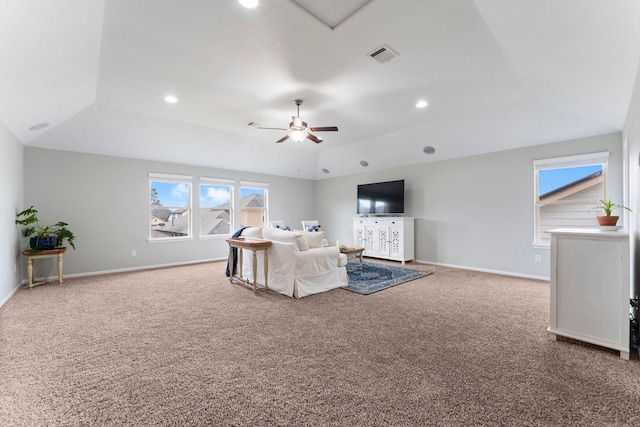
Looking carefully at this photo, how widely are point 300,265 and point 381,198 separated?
386 cm

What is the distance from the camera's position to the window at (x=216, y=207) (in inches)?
273

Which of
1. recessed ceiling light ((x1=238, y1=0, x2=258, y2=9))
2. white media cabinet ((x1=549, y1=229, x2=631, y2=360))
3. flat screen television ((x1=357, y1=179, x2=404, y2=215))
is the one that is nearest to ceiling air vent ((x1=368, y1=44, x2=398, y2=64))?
recessed ceiling light ((x1=238, y1=0, x2=258, y2=9))

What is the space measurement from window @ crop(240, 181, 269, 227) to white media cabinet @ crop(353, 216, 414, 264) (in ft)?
9.29

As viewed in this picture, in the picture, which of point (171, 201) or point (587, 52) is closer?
point (587, 52)

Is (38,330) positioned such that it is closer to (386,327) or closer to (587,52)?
(386,327)

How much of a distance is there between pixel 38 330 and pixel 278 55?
12.2 feet

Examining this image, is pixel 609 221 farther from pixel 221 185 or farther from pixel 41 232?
pixel 41 232

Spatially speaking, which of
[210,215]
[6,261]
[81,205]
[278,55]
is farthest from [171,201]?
[278,55]

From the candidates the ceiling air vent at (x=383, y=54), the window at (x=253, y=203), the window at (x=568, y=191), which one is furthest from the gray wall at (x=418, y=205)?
the ceiling air vent at (x=383, y=54)

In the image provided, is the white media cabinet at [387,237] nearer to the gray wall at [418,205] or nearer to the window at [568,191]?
the gray wall at [418,205]

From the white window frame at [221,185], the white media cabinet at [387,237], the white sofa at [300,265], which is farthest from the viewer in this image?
the white window frame at [221,185]

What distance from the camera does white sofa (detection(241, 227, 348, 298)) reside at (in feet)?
12.8

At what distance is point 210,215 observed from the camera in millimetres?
7102

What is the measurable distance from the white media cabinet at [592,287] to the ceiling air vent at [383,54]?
2367mm
